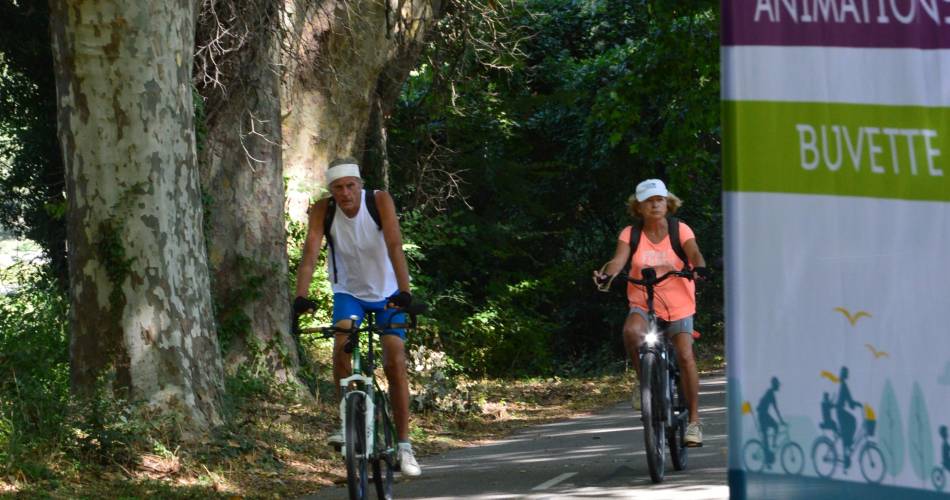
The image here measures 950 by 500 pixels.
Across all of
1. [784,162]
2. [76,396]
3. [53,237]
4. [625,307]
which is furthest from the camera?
[625,307]

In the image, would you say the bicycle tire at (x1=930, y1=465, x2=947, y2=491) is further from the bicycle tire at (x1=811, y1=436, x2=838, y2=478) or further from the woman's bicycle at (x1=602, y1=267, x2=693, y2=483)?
the woman's bicycle at (x1=602, y1=267, x2=693, y2=483)

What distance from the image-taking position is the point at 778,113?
3.29 m

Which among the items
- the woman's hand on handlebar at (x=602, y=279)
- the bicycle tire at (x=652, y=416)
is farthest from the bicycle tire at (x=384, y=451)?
the woman's hand on handlebar at (x=602, y=279)

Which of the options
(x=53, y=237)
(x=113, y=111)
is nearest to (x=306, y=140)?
(x=53, y=237)

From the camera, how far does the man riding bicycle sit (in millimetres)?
7969

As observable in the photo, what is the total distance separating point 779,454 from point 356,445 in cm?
454

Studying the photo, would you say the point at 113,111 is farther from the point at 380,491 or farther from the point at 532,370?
the point at 532,370

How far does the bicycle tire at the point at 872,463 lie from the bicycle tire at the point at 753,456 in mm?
236

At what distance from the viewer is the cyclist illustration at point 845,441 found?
11.0ft

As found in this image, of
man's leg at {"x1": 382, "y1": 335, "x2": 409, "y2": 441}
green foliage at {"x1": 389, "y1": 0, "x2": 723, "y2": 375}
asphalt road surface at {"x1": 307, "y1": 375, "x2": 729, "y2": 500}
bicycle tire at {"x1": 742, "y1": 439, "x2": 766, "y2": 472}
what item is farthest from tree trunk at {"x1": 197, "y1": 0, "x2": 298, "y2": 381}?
bicycle tire at {"x1": 742, "y1": 439, "x2": 766, "y2": 472}

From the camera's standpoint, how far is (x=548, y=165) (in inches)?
1152

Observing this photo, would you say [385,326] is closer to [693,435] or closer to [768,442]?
[693,435]

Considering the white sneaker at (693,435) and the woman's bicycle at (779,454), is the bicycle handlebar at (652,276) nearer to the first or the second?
the white sneaker at (693,435)

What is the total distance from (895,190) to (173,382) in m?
7.32
